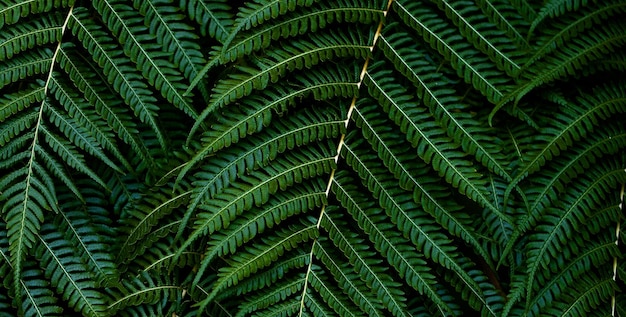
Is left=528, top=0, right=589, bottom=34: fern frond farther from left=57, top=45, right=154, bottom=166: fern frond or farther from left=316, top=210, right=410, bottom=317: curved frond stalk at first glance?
left=57, top=45, right=154, bottom=166: fern frond

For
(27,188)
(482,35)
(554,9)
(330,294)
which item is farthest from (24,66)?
(554,9)

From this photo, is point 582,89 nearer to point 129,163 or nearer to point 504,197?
point 504,197

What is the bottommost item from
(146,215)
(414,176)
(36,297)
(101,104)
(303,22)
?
(36,297)

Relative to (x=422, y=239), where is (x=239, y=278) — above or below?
below

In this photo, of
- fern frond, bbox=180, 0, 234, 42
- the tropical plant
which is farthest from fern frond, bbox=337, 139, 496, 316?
fern frond, bbox=180, 0, 234, 42

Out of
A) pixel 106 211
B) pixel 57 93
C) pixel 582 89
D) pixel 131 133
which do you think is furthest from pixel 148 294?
pixel 582 89

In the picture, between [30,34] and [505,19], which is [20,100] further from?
[505,19]
